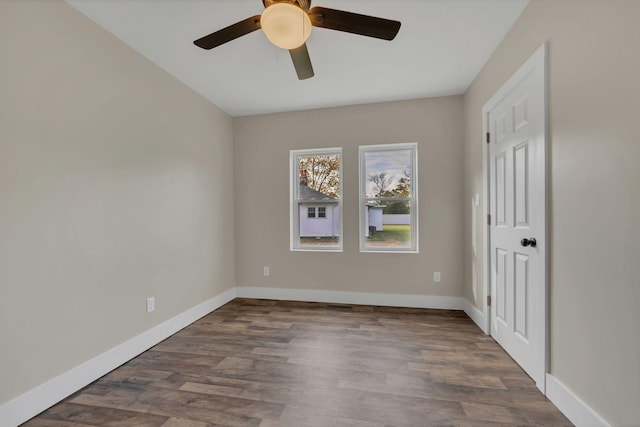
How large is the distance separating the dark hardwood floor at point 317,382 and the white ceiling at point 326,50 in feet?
8.46

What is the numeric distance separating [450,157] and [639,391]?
263 cm

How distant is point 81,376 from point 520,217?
3.34 m

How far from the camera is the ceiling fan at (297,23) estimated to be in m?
1.34

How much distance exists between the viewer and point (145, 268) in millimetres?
2436

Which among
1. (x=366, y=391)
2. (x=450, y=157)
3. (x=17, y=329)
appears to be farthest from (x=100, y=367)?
(x=450, y=157)

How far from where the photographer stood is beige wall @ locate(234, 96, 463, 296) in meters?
3.35

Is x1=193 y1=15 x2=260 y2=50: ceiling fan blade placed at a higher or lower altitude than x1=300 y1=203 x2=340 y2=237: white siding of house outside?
higher

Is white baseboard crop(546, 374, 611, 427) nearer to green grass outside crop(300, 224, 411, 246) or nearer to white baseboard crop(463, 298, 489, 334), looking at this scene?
white baseboard crop(463, 298, 489, 334)

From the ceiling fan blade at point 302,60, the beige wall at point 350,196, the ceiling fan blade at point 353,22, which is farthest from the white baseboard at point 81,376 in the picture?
the ceiling fan blade at point 353,22

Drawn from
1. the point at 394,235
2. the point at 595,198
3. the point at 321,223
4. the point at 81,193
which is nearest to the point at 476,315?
the point at 394,235

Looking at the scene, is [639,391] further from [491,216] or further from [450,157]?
[450,157]

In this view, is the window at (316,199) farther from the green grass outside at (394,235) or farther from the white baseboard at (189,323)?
the white baseboard at (189,323)

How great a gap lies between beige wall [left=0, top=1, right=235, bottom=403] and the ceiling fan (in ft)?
3.44

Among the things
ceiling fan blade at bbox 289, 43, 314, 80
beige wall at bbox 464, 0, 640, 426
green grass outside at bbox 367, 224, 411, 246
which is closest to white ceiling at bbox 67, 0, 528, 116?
ceiling fan blade at bbox 289, 43, 314, 80
